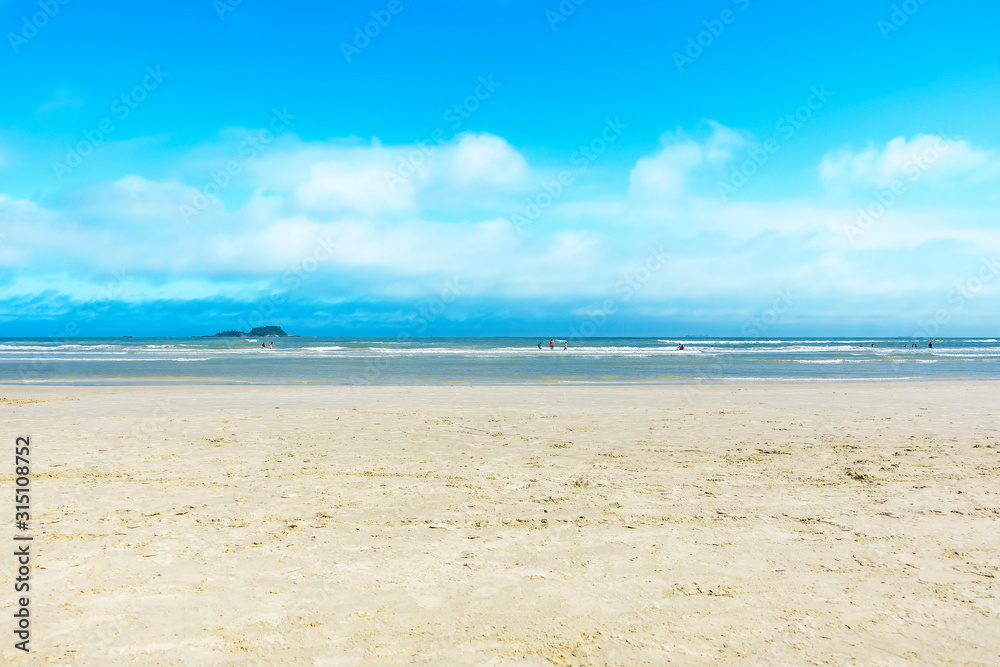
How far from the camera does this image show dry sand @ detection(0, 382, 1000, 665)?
3893 mm

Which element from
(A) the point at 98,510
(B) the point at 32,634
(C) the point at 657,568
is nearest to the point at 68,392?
(A) the point at 98,510

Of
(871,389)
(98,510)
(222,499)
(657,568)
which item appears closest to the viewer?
(657,568)

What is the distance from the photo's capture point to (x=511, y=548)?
5.44m

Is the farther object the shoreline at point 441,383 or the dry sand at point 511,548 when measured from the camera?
the shoreline at point 441,383

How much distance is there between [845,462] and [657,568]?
5.67 m

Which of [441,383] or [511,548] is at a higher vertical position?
[441,383]

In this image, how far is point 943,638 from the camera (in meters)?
3.92

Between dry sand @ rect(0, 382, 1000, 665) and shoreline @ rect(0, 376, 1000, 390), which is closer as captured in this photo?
dry sand @ rect(0, 382, 1000, 665)

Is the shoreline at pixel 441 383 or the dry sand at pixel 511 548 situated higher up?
the shoreline at pixel 441 383

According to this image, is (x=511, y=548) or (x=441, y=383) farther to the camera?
(x=441, y=383)

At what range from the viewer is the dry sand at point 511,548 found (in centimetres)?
389

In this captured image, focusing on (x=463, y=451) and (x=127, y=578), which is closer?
(x=127, y=578)

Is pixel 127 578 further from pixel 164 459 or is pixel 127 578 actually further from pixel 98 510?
pixel 164 459

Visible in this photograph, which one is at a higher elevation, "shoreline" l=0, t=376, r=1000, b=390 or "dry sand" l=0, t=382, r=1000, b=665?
"shoreline" l=0, t=376, r=1000, b=390
